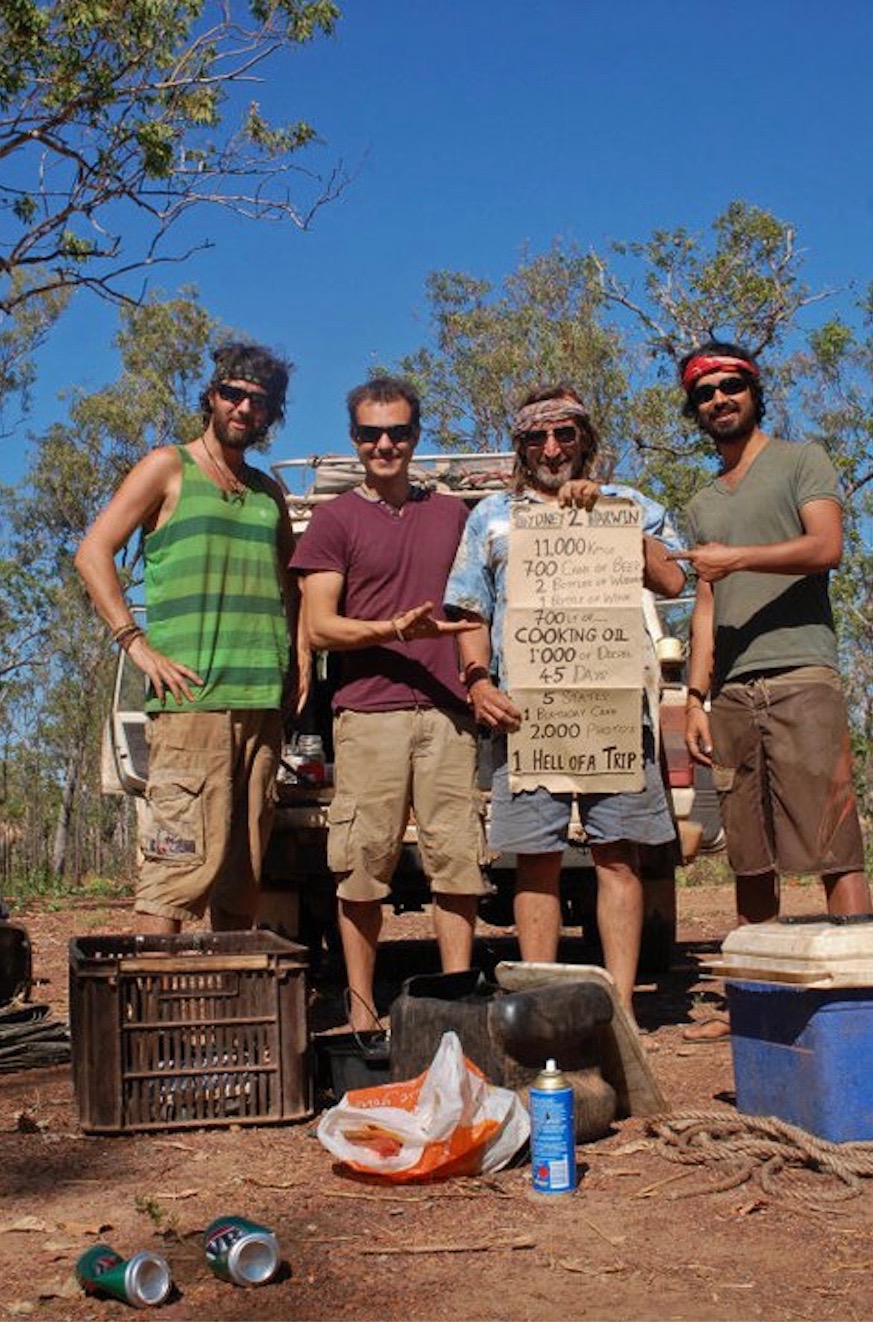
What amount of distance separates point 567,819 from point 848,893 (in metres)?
0.92

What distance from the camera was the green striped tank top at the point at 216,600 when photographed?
15.8 feet

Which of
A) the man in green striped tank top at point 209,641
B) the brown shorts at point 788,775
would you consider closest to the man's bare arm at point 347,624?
the man in green striped tank top at point 209,641

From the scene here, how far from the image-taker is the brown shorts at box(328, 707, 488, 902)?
16.0ft

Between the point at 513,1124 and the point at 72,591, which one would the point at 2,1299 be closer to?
the point at 513,1124

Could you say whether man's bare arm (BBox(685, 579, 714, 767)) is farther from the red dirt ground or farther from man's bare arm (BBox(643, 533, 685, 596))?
the red dirt ground

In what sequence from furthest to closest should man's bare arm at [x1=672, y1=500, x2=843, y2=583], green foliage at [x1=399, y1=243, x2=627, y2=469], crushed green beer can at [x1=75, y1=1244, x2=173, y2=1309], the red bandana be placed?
green foliage at [x1=399, y1=243, x2=627, y2=469] < the red bandana < man's bare arm at [x1=672, y1=500, x2=843, y2=583] < crushed green beer can at [x1=75, y1=1244, x2=173, y2=1309]

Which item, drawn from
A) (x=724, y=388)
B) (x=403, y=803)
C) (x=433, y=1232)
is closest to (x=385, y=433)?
(x=724, y=388)

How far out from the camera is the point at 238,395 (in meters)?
4.94

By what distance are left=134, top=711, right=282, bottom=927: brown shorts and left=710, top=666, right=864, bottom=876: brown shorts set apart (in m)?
1.56

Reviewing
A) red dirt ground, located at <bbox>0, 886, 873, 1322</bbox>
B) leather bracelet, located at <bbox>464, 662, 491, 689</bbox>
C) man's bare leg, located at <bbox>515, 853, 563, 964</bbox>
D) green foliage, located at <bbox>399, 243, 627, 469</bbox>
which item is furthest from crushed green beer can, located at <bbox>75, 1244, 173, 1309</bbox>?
green foliage, located at <bbox>399, 243, 627, 469</bbox>

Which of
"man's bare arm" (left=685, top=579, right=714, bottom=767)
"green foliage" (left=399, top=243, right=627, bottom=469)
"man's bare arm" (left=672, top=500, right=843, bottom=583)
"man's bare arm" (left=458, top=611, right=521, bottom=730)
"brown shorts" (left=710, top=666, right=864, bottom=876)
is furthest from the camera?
"green foliage" (left=399, top=243, right=627, bottom=469)

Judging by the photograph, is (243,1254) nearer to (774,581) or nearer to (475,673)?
(475,673)

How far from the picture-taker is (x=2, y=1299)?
286 centimetres

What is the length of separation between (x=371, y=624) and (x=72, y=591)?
955 inches
